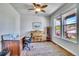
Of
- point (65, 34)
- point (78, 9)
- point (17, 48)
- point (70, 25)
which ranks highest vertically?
point (78, 9)

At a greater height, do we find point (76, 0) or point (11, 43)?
point (76, 0)

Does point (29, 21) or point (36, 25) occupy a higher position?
point (29, 21)

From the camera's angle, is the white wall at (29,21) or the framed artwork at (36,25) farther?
the framed artwork at (36,25)

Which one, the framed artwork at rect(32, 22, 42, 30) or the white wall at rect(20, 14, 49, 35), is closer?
the white wall at rect(20, 14, 49, 35)

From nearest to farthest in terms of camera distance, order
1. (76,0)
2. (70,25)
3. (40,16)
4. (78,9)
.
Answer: (76,0) < (78,9) < (70,25) < (40,16)

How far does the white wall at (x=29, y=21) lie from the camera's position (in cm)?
875

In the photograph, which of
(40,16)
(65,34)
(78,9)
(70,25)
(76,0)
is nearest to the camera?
(76,0)

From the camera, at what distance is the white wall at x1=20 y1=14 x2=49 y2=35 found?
875cm

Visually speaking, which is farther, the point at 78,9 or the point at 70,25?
the point at 70,25

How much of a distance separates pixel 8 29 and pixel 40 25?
3.45 metres

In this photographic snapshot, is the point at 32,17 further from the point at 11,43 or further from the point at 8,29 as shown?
the point at 11,43

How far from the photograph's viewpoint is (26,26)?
888cm

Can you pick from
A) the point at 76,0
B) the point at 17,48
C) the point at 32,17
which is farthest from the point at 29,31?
the point at 76,0

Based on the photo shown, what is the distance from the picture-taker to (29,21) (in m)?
8.88
